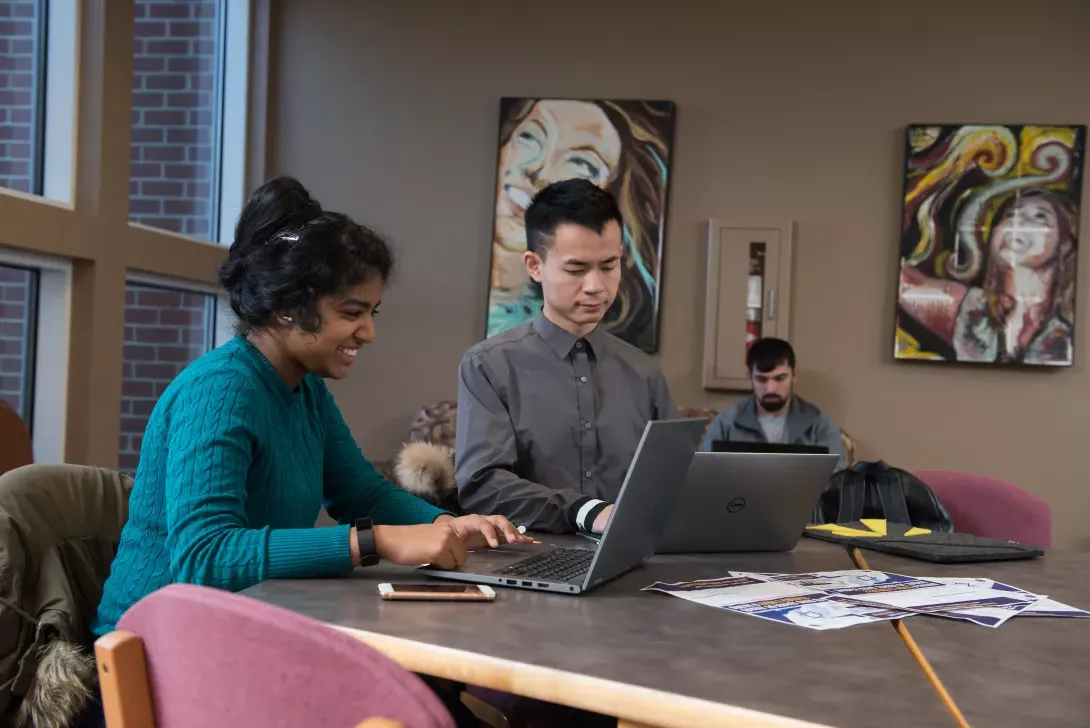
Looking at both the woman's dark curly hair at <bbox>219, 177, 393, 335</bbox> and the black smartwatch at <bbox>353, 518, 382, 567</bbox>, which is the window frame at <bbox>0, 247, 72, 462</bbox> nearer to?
the woman's dark curly hair at <bbox>219, 177, 393, 335</bbox>

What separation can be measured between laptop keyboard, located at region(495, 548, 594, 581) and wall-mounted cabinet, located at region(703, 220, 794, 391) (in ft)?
10.3

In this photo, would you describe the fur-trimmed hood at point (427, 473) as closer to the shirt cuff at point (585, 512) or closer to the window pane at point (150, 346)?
the shirt cuff at point (585, 512)

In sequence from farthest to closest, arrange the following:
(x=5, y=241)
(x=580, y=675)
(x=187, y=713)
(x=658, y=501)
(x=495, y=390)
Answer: (x=5, y=241), (x=495, y=390), (x=658, y=501), (x=580, y=675), (x=187, y=713)

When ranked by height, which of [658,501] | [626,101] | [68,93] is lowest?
[658,501]

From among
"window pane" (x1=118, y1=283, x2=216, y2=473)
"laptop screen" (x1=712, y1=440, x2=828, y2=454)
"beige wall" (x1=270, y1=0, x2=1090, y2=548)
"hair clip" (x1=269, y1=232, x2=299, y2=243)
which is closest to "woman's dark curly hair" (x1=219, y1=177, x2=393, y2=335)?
"hair clip" (x1=269, y1=232, x2=299, y2=243)

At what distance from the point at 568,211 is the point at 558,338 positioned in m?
0.27

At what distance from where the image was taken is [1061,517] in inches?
179

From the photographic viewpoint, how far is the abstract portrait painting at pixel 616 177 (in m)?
4.74

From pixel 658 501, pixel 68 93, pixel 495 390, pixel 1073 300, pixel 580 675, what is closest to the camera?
pixel 580 675

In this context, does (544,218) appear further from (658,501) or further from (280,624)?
(280,624)

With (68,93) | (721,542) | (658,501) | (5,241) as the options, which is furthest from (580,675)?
(68,93)

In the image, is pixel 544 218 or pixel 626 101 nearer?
pixel 544 218

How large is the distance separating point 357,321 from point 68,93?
2.39 metres

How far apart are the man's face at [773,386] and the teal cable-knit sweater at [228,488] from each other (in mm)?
2757
